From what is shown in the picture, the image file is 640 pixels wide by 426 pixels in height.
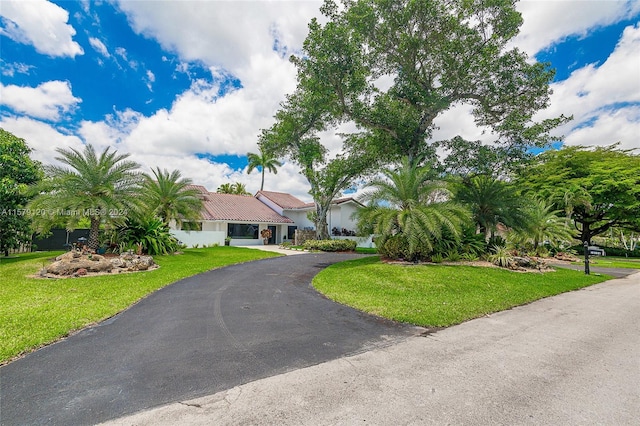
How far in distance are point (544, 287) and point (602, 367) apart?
6.79 metres

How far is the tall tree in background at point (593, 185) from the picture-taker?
25.3m

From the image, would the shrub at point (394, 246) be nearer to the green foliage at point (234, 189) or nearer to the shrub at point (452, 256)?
the shrub at point (452, 256)

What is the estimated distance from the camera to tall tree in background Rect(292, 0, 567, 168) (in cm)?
1475

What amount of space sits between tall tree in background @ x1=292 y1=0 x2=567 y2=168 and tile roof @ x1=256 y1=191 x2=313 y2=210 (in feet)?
54.9

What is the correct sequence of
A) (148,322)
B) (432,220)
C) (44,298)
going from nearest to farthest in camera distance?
(148,322) < (44,298) < (432,220)

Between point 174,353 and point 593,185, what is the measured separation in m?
34.9

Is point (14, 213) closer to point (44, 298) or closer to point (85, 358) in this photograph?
point (44, 298)

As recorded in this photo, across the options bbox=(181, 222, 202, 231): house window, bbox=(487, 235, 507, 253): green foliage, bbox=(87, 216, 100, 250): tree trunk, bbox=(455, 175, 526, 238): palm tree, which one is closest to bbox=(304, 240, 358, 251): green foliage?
bbox=(181, 222, 202, 231): house window

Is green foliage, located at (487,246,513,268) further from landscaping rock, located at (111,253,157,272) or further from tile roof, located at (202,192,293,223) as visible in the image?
tile roof, located at (202,192,293,223)

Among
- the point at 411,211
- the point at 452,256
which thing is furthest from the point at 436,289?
the point at 452,256

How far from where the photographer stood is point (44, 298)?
22.7 feet

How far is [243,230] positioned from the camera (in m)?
28.6

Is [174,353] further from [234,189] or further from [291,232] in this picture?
[234,189]

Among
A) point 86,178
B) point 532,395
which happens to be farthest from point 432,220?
point 86,178
